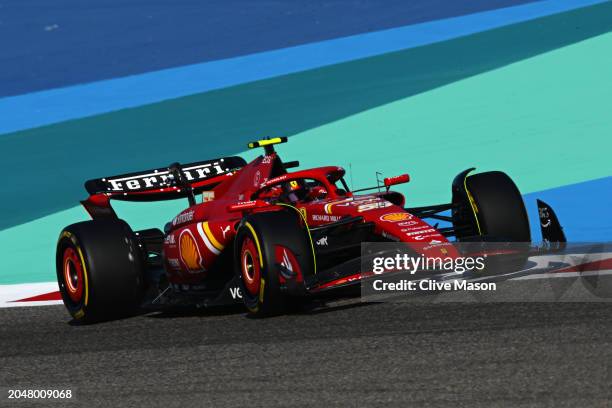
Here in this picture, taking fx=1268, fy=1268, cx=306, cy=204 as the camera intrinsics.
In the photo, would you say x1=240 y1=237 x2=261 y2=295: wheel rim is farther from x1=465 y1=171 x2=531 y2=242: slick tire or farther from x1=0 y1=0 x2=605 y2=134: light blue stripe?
x1=0 y1=0 x2=605 y2=134: light blue stripe

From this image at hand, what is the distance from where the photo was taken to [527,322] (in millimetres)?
7324

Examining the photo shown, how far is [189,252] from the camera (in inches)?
374

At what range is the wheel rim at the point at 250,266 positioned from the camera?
8414mm

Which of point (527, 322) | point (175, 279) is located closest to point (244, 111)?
point (175, 279)

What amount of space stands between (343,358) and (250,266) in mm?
1934

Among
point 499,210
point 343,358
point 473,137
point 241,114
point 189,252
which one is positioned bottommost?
point 343,358

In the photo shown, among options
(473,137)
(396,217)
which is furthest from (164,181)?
(473,137)

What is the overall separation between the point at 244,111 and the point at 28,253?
16.8 ft

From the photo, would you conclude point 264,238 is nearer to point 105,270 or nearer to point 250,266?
point 250,266

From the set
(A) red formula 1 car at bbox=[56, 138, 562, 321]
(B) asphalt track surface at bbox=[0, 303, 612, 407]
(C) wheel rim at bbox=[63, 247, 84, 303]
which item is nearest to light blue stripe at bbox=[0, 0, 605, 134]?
(A) red formula 1 car at bbox=[56, 138, 562, 321]

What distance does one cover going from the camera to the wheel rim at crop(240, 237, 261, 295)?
8.41 m

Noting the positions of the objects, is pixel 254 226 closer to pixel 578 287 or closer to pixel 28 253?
pixel 578 287

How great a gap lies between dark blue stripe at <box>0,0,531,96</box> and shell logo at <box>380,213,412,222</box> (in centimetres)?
1119

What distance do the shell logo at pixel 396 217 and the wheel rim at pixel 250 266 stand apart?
906mm
